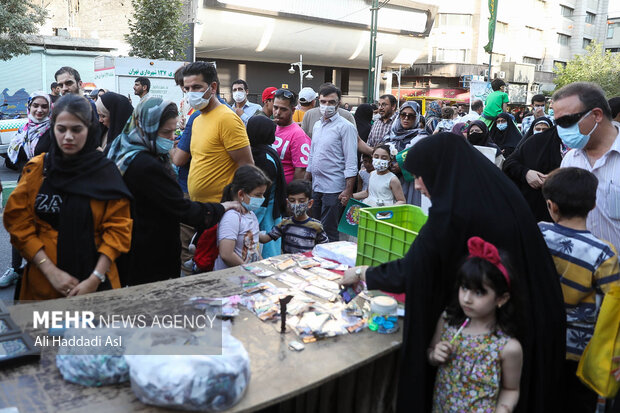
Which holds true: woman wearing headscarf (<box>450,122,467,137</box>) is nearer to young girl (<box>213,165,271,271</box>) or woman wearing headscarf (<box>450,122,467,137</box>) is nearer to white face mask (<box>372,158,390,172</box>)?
white face mask (<box>372,158,390,172</box>)

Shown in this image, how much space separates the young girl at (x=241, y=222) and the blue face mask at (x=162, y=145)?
63cm

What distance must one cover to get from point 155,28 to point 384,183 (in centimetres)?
1537

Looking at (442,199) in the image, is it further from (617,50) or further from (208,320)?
(617,50)

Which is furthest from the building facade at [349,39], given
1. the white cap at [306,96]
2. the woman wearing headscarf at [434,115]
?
the white cap at [306,96]

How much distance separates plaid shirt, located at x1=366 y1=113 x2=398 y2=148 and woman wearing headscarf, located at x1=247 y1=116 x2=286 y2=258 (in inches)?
99.9

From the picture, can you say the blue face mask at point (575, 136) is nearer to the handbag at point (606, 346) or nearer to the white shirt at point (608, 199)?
the white shirt at point (608, 199)

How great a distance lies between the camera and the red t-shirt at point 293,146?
17.9 ft

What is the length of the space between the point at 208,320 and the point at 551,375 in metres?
1.68

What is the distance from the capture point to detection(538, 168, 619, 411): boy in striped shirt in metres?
2.50

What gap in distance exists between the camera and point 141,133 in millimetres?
2951

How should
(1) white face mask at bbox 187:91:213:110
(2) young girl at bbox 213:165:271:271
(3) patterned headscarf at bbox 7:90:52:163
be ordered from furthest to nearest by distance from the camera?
1. (3) patterned headscarf at bbox 7:90:52:163
2. (1) white face mask at bbox 187:91:213:110
3. (2) young girl at bbox 213:165:271:271

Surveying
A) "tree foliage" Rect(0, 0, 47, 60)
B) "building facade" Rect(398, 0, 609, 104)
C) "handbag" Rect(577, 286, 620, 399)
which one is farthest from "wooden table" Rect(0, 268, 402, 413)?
"building facade" Rect(398, 0, 609, 104)

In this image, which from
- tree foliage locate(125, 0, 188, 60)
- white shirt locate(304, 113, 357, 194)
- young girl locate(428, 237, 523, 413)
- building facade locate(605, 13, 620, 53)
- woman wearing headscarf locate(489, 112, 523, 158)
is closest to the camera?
young girl locate(428, 237, 523, 413)

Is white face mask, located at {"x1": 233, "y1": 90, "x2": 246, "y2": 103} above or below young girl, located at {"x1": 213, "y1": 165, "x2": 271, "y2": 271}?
above
